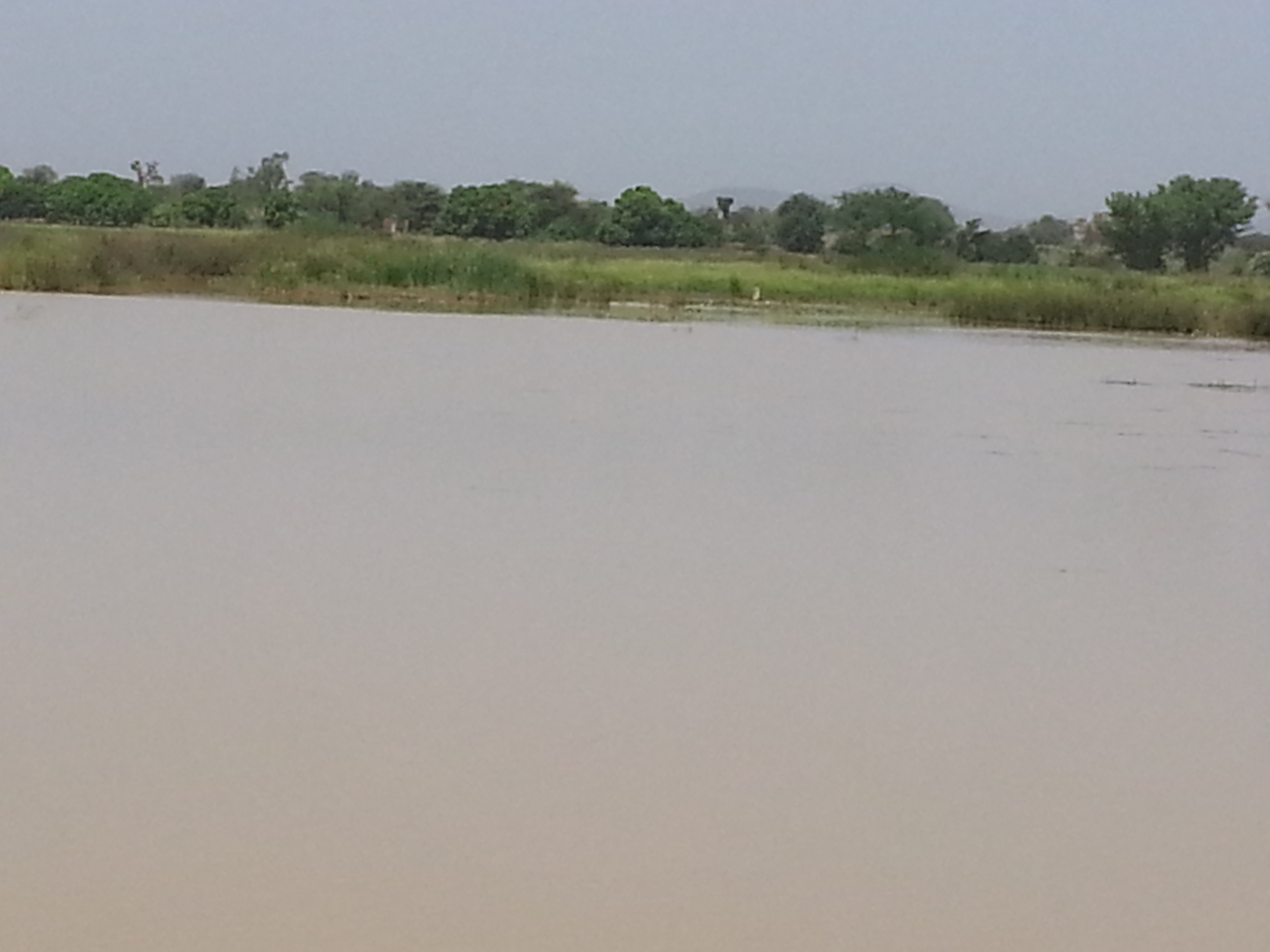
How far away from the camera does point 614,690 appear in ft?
16.6

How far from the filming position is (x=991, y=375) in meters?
15.6

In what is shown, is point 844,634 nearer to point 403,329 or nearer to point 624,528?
point 624,528

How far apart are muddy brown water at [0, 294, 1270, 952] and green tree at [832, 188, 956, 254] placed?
28.7m

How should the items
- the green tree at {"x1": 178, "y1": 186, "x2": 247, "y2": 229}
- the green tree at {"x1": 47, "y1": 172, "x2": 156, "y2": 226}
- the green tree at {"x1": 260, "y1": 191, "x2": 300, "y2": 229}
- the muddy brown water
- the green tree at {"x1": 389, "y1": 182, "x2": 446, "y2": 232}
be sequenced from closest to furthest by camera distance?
the muddy brown water
the green tree at {"x1": 260, "y1": 191, "x2": 300, "y2": 229}
the green tree at {"x1": 178, "y1": 186, "x2": 247, "y2": 229}
the green tree at {"x1": 47, "y1": 172, "x2": 156, "y2": 226}
the green tree at {"x1": 389, "y1": 182, "x2": 446, "y2": 232}

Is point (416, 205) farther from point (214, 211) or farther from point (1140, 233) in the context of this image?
point (1140, 233)

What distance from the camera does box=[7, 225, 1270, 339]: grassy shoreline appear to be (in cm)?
2125

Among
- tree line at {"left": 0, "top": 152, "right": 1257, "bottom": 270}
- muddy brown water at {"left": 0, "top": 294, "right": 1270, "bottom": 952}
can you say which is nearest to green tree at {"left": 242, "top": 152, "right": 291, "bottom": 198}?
tree line at {"left": 0, "top": 152, "right": 1257, "bottom": 270}

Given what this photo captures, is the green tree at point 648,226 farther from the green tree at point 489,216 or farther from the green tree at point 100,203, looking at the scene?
the green tree at point 100,203

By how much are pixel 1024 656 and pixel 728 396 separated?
7.24m

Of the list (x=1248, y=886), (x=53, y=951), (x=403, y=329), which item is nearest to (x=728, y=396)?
(x=403, y=329)

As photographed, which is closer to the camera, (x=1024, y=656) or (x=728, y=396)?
(x=1024, y=656)

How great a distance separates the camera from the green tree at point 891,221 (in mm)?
39062

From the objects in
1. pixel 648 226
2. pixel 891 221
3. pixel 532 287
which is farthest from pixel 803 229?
pixel 532 287

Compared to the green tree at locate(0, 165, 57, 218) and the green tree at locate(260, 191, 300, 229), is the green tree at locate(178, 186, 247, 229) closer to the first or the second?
the green tree at locate(260, 191, 300, 229)
